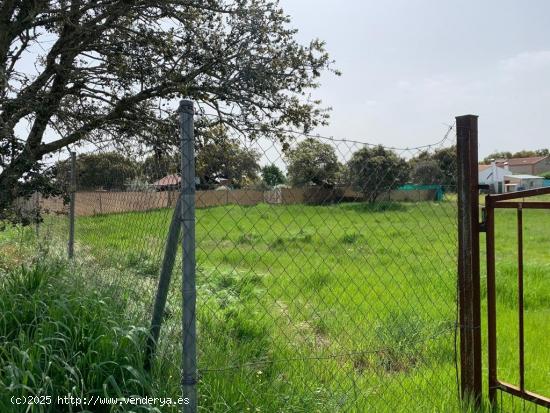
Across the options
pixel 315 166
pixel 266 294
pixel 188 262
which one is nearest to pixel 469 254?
pixel 315 166

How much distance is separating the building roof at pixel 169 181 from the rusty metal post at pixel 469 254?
A: 176 cm

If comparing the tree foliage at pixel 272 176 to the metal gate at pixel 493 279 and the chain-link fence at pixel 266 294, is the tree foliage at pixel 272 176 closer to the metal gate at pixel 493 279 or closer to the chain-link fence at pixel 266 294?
the chain-link fence at pixel 266 294

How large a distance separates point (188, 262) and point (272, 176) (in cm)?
73

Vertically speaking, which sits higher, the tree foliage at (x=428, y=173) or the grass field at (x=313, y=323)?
the tree foliage at (x=428, y=173)

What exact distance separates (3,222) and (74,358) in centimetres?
326

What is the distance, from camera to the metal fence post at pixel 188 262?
7.08ft

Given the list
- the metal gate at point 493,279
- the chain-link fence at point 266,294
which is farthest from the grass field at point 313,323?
the metal gate at point 493,279

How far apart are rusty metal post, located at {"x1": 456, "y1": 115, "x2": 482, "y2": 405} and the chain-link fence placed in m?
0.14

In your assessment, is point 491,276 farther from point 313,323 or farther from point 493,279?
point 313,323

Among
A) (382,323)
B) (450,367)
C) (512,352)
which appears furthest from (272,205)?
(512,352)

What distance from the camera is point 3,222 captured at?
5258 mm

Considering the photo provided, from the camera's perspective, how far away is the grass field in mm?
2967

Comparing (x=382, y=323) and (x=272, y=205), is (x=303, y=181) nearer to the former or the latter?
(x=272, y=205)

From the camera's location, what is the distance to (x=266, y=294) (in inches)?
245
